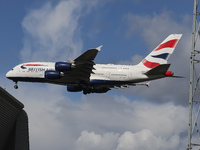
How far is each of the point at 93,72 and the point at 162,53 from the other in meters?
12.2

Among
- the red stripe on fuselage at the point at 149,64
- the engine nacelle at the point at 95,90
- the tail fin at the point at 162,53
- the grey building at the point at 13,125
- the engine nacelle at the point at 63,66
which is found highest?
the tail fin at the point at 162,53

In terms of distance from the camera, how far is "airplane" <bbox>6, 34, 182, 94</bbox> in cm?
6084

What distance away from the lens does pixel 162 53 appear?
65500mm

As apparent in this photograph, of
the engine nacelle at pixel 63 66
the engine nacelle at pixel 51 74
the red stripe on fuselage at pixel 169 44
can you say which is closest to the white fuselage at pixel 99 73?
the engine nacelle at pixel 51 74

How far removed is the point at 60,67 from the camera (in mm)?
60188

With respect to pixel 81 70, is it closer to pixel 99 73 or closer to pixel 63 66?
pixel 99 73

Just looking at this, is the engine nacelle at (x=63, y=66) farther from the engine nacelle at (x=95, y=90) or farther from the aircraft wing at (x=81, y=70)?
the engine nacelle at (x=95, y=90)

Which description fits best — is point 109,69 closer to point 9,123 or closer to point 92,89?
point 92,89

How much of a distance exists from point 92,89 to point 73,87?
11.3ft

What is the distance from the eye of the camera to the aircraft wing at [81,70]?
59.9 m

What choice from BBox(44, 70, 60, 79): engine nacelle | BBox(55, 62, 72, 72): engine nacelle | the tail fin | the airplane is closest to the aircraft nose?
the airplane

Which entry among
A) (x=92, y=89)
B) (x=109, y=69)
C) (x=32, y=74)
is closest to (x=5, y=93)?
(x=32, y=74)

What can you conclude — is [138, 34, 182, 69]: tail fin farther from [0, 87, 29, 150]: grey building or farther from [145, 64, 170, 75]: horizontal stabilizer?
[0, 87, 29, 150]: grey building

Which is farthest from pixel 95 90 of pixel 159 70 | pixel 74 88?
pixel 159 70
